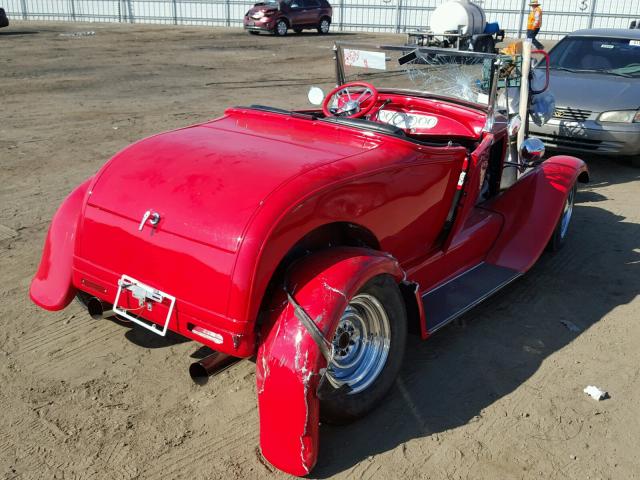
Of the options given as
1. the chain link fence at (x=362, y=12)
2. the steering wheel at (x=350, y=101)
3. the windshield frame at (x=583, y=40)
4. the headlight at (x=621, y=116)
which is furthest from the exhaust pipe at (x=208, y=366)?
the chain link fence at (x=362, y=12)

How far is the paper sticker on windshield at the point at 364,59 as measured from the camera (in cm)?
457

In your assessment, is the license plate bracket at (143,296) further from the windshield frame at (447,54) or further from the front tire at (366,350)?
the windshield frame at (447,54)

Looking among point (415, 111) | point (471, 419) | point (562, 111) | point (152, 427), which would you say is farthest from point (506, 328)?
point (562, 111)

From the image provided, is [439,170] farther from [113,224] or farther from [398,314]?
[113,224]

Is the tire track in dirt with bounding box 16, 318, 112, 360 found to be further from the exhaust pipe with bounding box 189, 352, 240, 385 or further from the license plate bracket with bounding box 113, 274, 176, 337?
the exhaust pipe with bounding box 189, 352, 240, 385

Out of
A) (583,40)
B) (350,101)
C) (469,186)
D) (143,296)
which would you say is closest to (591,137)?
(583,40)

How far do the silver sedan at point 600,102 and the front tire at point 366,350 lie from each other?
5401mm

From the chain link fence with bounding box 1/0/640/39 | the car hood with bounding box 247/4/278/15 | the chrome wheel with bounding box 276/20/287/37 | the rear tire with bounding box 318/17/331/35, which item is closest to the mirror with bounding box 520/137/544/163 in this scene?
the car hood with bounding box 247/4/278/15

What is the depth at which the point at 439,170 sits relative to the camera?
374cm

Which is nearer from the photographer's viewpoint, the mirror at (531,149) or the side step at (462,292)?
the side step at (462,292)

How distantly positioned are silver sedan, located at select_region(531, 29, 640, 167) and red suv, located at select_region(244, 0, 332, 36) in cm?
1646

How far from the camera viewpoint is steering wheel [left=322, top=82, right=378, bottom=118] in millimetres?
4247

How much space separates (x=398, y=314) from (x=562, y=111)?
5.59 metres

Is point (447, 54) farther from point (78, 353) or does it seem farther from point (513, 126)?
point (78, 353)
